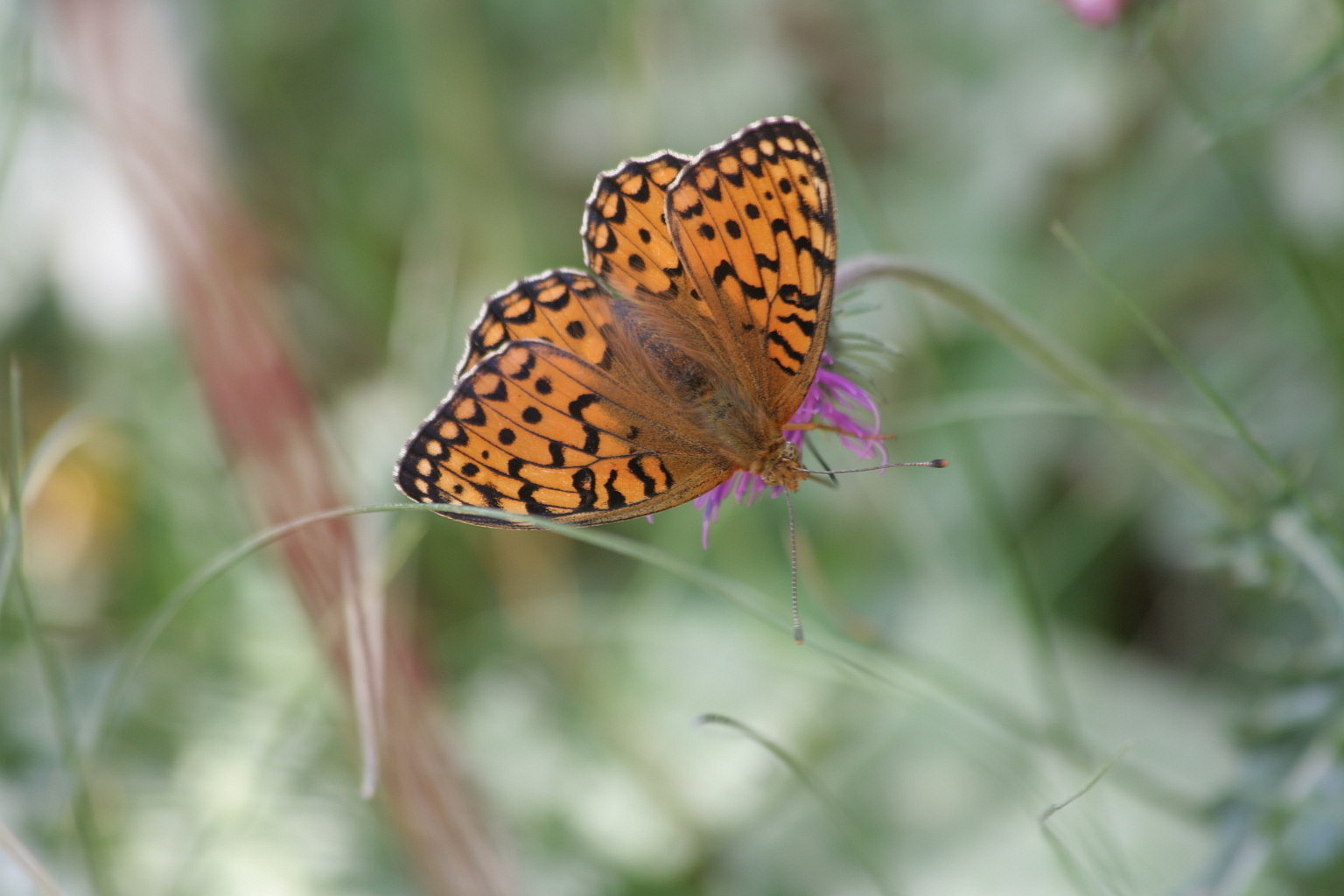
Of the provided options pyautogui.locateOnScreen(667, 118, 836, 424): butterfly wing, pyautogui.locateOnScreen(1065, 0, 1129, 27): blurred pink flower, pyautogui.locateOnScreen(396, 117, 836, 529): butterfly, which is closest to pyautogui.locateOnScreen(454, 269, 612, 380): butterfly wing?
pyautogui.locateOnScreen(396, 117, 836, 529): butterfly

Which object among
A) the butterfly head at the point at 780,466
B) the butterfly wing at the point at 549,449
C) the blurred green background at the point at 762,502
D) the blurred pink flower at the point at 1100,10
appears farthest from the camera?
the blurred green background at the point at 762,502

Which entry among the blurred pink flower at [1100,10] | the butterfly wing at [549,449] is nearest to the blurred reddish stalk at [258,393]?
the butterfly wing at [549,449]

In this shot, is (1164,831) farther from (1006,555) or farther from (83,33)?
(83,33)

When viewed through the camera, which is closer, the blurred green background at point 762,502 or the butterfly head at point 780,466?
the butterfly head at point 780,466

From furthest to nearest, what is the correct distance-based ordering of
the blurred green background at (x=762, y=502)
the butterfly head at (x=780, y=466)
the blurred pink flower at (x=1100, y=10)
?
the blurred green background at (x=762, y=502)
the blurred pink flower at (x=1100, y=10)
the butterfly head at (x=780, y=466)

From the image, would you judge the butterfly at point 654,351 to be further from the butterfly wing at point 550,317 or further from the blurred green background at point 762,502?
the blurred green background at point 762,502

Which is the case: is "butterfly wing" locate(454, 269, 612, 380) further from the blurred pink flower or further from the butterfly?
the blurred pink flower

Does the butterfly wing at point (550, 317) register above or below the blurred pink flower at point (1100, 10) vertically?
below
